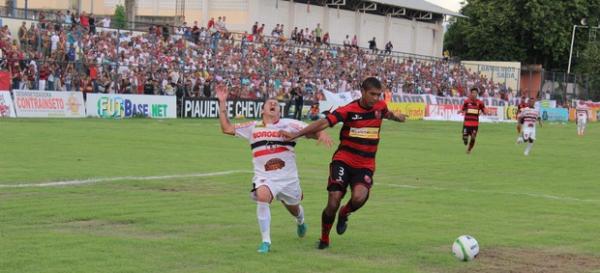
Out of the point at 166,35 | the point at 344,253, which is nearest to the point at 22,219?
the point at 344,253

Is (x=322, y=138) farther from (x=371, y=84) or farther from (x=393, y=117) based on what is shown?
(x=393, y=117)

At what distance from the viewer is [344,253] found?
1150cm

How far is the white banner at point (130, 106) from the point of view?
43.6m

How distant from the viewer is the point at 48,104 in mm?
41688

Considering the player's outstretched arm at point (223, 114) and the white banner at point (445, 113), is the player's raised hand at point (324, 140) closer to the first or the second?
the player's outstretched arm at point (223, 114)

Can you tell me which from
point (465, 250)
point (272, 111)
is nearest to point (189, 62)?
point (272, 111)

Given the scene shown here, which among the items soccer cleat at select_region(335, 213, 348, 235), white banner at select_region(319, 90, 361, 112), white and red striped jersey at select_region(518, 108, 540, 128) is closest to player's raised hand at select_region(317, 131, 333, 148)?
soccer cleat at select_region(335, 213, 348, 235)

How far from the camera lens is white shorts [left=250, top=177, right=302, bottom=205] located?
11562 millimetres

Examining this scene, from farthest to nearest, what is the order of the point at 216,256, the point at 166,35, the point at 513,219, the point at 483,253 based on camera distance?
the point at 166,35 → the point at 513,219 → the point at 483,253 → the point at 216,256

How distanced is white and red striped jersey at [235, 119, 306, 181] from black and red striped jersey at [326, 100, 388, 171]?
56cm

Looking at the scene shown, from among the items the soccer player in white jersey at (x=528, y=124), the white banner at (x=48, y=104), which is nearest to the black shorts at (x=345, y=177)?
the soccer player in white jersey at (x=528, y=124)

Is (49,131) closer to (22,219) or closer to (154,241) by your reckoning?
(22,219)

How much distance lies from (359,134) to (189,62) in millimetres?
Answer: 39702

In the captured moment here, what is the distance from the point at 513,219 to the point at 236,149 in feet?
48.5
